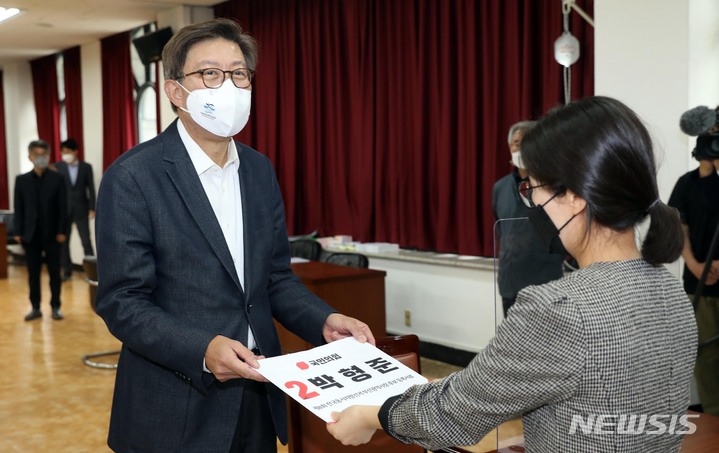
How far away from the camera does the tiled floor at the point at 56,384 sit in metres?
3.99

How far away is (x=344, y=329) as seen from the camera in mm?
1807

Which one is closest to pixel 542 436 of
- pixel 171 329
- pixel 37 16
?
pixel 171 329

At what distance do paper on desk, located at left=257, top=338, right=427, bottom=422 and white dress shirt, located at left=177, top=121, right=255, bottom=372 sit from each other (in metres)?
0.20

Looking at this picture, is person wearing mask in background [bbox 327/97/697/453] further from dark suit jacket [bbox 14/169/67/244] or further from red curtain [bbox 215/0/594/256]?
dark suit jacket [bbox 14/169/67/244]

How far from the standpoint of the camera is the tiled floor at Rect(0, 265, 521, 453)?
3992 mm

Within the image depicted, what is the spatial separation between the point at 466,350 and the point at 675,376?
13.7ft

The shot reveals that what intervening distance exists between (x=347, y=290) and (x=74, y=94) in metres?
6.91

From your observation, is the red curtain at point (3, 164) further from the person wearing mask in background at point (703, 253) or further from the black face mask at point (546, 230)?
the black face mask at point (546, 230)

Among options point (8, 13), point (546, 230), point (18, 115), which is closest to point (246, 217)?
point (546, 230)

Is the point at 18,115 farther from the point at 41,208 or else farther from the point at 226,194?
the point at 226,194

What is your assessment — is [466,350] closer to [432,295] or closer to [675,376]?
[432,295]

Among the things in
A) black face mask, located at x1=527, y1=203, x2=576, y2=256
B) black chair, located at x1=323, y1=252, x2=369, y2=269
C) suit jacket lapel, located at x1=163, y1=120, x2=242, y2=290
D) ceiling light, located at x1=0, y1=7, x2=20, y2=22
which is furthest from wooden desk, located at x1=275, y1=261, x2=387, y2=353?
ceiling light, located at x1=0, y1=7, x2=20, y2=22

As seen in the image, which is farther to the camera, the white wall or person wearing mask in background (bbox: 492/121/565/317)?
the white wall

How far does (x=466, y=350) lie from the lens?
17.4 ft
